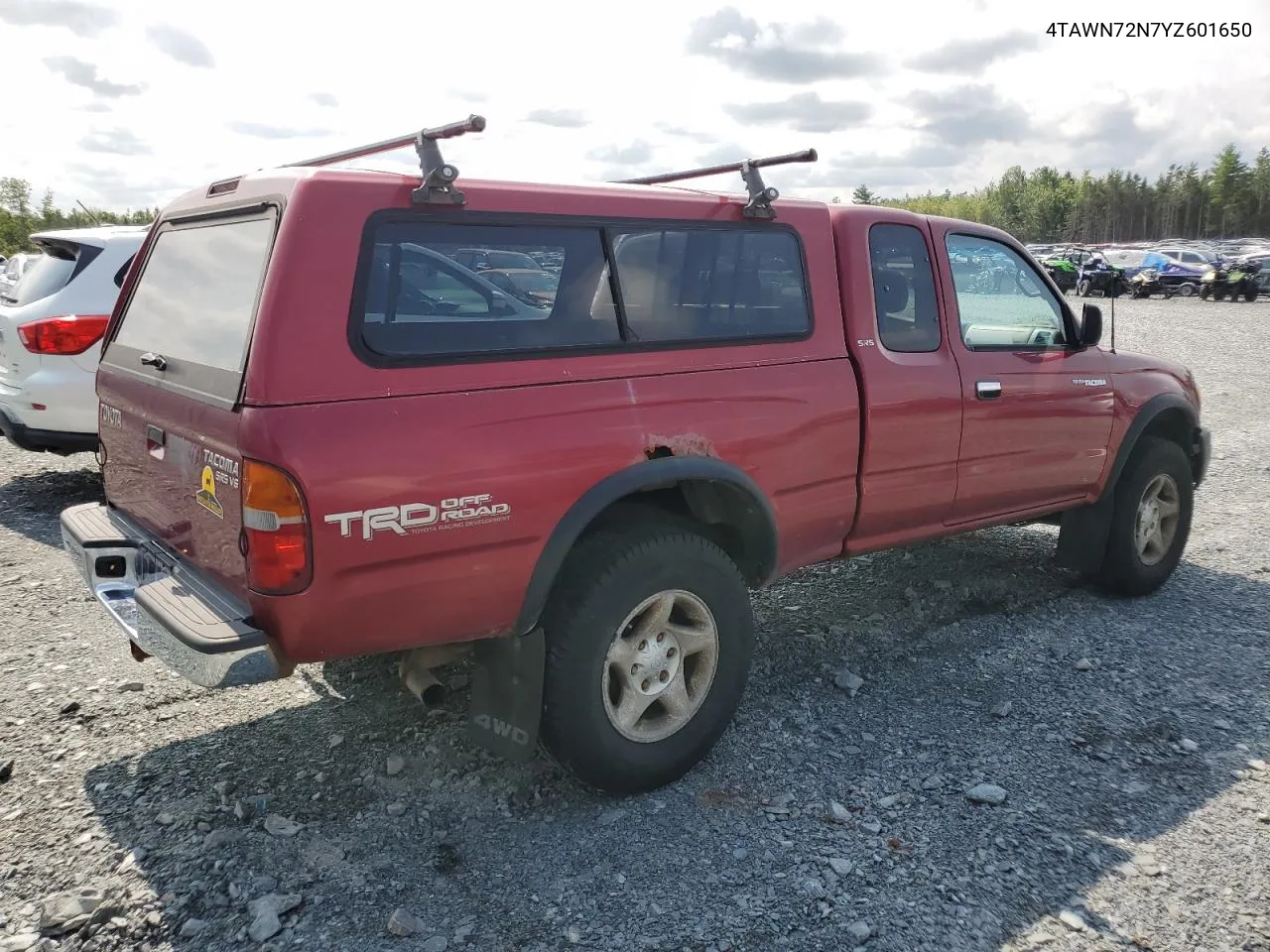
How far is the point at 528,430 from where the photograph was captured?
292 cm

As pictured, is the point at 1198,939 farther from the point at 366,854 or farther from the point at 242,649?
the point at 242,649

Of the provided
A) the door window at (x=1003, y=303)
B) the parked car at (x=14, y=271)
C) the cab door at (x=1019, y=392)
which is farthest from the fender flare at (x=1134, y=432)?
the parked car at (x=14, y=271)

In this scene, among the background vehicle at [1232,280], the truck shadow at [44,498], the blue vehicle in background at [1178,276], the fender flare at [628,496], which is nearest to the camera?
the fender flare at [628,496]

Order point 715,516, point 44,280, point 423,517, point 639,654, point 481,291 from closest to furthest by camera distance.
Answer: point 423,517 < point 481,291 < point 639,654 < point 715,516 < point 44,280

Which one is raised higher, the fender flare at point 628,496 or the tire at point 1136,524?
the fender flare at point 628,496

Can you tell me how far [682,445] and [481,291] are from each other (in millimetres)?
829

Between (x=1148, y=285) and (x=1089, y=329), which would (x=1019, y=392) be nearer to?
(x=1089, y=329)

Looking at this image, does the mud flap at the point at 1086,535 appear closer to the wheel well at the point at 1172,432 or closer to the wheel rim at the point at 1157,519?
the wheel rim at the point at 1157,519

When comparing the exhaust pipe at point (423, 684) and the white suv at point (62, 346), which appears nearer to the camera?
the exhaust pipe at point (423, 684)

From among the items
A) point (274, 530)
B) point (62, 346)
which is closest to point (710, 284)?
point (274, 530)

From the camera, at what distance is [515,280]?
3107mm

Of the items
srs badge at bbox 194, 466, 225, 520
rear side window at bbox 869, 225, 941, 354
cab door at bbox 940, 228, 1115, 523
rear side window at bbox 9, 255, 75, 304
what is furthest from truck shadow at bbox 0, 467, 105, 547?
cab door at bbox 940, 228, 1115, 523

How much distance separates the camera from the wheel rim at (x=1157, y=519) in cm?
532

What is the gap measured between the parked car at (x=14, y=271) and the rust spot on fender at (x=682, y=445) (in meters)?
5.69
